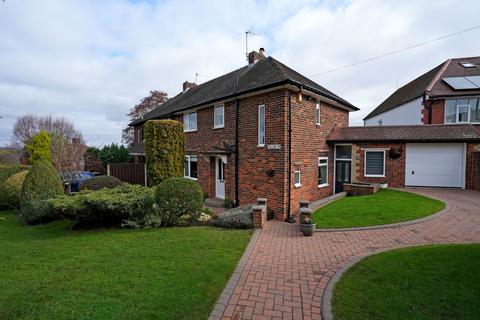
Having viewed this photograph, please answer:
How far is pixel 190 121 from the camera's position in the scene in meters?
15.0

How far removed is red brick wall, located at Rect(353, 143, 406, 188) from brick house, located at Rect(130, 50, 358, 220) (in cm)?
132

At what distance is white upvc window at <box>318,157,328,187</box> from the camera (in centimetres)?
1210

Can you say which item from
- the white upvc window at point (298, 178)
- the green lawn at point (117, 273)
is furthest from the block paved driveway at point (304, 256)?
the white upvc window at point (298, 178)

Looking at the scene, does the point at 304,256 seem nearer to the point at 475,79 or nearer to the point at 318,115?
the point at 318,115

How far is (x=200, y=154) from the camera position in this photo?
13391mm

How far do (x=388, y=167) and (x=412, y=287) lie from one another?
1007cm

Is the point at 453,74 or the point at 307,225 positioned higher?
the point at 453,74

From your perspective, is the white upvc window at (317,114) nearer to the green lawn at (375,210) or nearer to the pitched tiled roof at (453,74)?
the green lawn at (375,210)

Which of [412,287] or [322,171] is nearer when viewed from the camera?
[412,287]

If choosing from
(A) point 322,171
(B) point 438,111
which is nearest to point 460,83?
(B) point 438,111

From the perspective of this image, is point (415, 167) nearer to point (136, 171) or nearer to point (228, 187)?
point (228, 187)

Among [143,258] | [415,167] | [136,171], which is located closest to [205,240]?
[143,258]

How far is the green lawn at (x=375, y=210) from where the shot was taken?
7590 millimetres

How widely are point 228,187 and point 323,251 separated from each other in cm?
681
